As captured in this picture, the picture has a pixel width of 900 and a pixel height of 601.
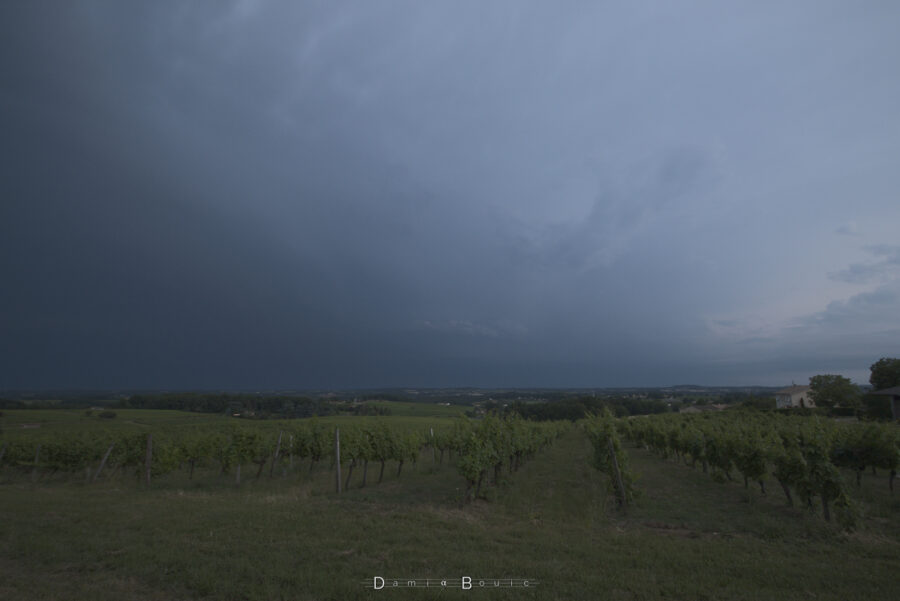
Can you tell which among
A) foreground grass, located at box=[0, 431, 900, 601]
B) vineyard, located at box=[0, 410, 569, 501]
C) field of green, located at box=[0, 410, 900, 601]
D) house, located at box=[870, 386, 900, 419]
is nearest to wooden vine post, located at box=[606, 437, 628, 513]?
field of green, located at box=[0, 410, 900, 601]

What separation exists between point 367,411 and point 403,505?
61.6 meters

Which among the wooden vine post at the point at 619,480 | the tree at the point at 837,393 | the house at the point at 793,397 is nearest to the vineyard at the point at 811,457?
the wooden vine post at the point at 619,480

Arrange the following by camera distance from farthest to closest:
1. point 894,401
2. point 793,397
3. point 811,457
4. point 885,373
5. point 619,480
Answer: point 793,397 → point 885,373 → point 894,401 → point 619,480 → point 811,457

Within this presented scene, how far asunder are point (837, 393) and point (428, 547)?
6037 centimetres

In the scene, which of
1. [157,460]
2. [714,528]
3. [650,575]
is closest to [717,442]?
[714,528]

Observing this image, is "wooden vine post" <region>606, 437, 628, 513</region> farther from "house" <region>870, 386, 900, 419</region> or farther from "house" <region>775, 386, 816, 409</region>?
"house" <region>775, 386, 816, 409</region>

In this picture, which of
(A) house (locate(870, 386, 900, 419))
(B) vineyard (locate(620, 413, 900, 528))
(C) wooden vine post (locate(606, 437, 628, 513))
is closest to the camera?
(B) vineyard (locate(620, 413, 900, 528))

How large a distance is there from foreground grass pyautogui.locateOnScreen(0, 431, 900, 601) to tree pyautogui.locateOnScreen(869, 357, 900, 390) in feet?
160

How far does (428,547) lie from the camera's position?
22.2ft

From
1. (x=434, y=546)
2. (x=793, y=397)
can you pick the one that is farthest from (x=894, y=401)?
(x=434, y=546)

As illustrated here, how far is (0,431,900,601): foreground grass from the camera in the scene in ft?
17.0

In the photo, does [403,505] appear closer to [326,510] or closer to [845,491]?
[326,510]

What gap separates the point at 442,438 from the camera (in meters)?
19.7

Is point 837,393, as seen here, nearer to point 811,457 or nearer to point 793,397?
point 793,397
